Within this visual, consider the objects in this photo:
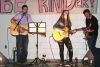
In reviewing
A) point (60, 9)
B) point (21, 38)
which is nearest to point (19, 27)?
point (21, 38)

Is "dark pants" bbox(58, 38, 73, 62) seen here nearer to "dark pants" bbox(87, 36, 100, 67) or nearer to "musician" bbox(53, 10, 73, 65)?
"musician" bbox(53, 10, 73, 65)

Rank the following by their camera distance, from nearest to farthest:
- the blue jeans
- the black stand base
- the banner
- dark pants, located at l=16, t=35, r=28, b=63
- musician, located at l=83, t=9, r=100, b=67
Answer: the black stand base, musician, located at l=83, t=9, r=100, b=67, the blue jeans, dark pants, located at l=16, t=35, r=28, b=63, the banner

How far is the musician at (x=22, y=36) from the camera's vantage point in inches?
528

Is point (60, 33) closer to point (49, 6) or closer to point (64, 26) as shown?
point (64, 26)

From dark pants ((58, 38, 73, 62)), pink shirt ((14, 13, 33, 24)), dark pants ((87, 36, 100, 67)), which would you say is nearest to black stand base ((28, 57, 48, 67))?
dark pants ((58, 38, 73, 62))

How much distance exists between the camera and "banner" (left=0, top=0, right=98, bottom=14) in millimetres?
13977

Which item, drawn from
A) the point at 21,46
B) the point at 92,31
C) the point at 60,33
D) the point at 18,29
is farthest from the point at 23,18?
the point at 92,31

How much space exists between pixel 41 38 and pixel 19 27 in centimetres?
125

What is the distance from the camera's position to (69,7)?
14.0 metres

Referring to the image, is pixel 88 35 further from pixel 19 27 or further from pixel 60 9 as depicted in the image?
pixel 19 27

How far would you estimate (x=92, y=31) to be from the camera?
Result: 13430 mm

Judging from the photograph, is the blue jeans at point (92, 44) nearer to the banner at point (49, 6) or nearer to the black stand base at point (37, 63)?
the banner at point (49, 6)

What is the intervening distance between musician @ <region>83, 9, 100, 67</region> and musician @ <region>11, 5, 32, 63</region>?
1918mm

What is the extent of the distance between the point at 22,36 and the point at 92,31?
2.29m
